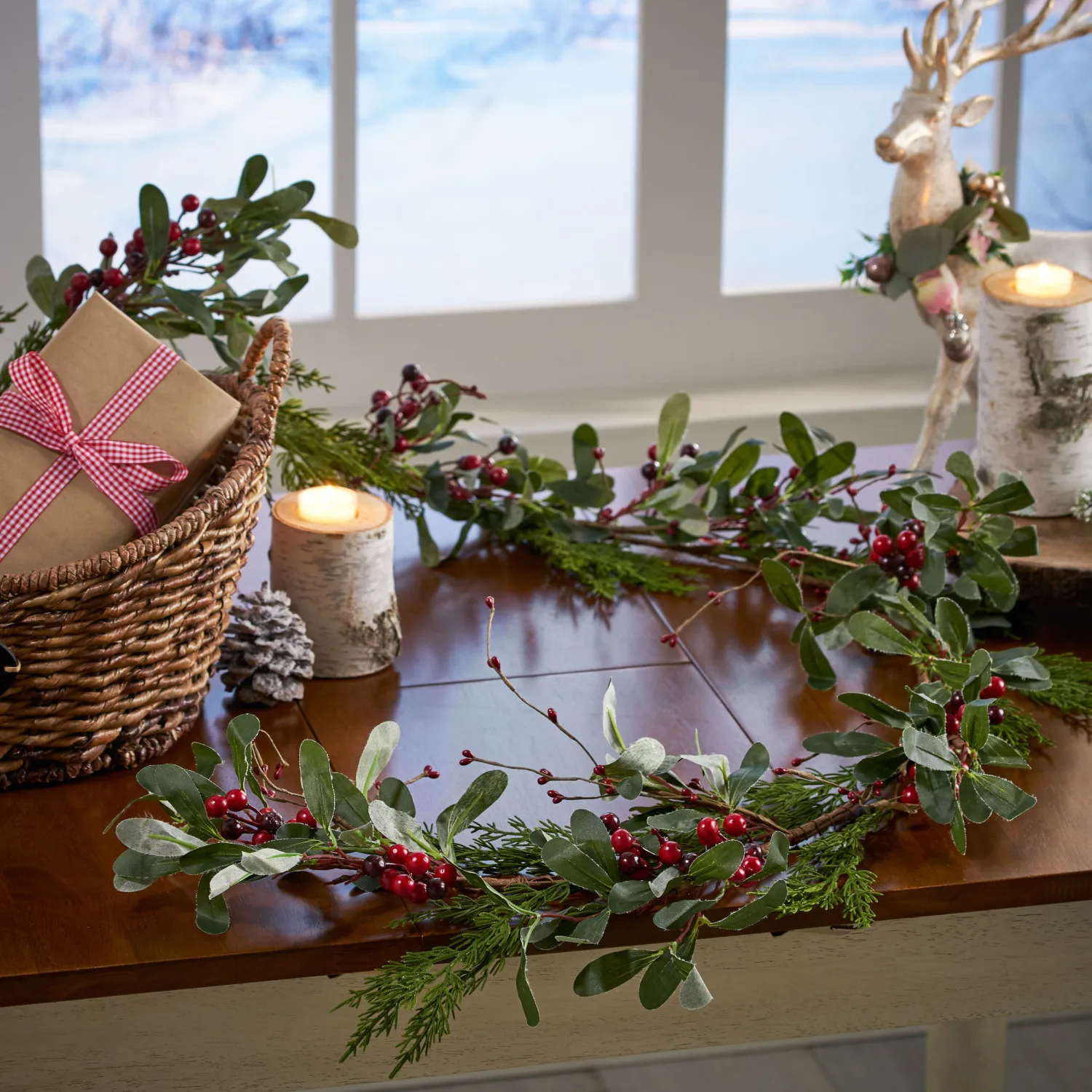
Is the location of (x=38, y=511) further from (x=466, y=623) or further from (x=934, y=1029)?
(x=934, y=1029)

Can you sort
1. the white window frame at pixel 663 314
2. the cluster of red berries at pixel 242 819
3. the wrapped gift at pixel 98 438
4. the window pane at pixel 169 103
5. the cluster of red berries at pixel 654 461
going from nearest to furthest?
the cluster of red berries at pixel 242 819 → the wrapped gift at pixel 98 438 → the cluster of red berries at pixel 654 461 → the window pane at pixel 169 103 → the white window frame at pixel 663 314

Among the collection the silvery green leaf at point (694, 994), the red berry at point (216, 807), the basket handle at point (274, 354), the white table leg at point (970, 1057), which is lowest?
the white table leg at point (970, 1057)

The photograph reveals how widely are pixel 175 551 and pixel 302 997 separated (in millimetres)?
270

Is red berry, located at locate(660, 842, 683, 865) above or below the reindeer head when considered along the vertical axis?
below

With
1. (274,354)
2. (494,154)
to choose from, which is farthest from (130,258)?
(494,154)

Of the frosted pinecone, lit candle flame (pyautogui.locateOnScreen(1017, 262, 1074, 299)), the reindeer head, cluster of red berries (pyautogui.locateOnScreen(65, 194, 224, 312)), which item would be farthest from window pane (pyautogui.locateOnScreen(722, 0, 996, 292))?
the frosted pinecone

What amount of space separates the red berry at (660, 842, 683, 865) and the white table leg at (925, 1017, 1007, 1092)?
0.52 m

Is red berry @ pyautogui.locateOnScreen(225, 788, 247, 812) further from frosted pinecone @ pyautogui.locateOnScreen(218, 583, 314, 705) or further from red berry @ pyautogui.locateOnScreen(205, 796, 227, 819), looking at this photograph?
frosted pinecone @ pyautogui.locateOnScreen(218, 583, 314, 705)

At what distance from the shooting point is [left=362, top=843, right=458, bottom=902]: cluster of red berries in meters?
0.85

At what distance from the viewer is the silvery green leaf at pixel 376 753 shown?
887 mm

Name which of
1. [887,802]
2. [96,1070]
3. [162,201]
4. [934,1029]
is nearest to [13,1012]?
[96,1070]

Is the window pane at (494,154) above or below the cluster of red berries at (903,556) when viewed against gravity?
above

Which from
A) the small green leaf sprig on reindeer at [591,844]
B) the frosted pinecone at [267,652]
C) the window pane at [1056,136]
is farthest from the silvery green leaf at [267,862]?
the window pane at [1056,136]

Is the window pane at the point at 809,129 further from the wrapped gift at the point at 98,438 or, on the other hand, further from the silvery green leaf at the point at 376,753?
the silvery green leaf at the point at 376,753
